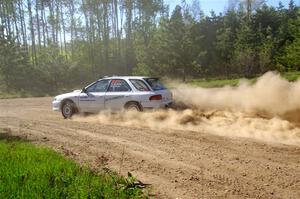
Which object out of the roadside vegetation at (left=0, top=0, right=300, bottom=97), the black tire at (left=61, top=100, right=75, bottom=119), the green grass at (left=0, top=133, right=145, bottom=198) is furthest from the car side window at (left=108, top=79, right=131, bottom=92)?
the roadside vegetation at (left=0, top=0, right=300, bottom=97)

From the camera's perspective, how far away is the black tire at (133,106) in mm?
13320

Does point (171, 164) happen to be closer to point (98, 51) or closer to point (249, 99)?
point (249, 99)

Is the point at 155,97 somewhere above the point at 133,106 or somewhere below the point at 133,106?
above

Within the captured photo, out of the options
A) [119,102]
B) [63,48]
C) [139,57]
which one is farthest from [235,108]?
[63,48]

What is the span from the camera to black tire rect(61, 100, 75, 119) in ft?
50.1

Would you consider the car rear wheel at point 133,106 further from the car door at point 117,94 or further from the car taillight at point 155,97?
the car taillight at point 155,97

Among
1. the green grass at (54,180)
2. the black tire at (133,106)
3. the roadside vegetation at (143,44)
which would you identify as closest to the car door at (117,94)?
the black tire at (133,106)

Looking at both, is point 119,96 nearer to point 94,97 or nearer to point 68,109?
point 94,97

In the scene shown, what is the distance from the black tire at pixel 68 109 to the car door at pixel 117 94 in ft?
5.90

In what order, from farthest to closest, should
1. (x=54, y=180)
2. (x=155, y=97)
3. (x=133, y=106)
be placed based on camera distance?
(x=133, y=106) → (x=155, y=97) → (x=54, y=180)

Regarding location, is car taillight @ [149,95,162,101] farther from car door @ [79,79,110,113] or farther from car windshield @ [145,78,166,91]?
car door @ [79,79,110,113]

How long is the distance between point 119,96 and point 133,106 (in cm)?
70

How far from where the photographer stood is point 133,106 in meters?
13.5

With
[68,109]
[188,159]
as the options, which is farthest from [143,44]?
[188,159]
